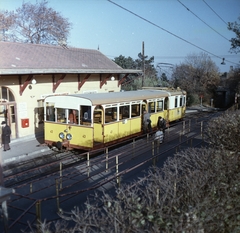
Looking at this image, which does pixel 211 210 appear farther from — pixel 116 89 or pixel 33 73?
pixel 116 89

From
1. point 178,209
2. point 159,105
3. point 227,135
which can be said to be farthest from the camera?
point 159,105

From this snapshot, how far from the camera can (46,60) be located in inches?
730

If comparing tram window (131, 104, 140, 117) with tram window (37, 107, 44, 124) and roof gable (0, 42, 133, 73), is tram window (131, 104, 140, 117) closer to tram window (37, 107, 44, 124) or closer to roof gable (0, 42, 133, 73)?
roof gable (0, 42, 133, 73)

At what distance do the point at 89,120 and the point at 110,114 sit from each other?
119 cm

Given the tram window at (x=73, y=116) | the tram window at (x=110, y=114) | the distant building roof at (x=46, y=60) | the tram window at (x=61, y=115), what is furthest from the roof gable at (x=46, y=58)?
the tram window at (x=110, y=114)

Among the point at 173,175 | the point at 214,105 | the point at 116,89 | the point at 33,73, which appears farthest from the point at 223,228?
the point at 214,105

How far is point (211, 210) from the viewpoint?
3.86m

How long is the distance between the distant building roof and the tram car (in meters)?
3.24

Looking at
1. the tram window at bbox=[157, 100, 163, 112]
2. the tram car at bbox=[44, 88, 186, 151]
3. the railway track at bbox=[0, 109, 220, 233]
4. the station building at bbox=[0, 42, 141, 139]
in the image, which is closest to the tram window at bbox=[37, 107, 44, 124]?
the station building at bbox=[0, 42, 141, 139]

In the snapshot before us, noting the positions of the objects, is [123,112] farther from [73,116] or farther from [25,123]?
[25,123]

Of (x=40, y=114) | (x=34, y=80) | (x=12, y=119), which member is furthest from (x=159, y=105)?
(x=12, y=119)

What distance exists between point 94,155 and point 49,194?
16.8 feet

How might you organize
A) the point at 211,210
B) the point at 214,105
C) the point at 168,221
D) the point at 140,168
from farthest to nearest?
the point at 214,105 → the point at 140,168 → the point at 211,210 → the point at 168,221

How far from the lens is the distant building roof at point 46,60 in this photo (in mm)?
15428
